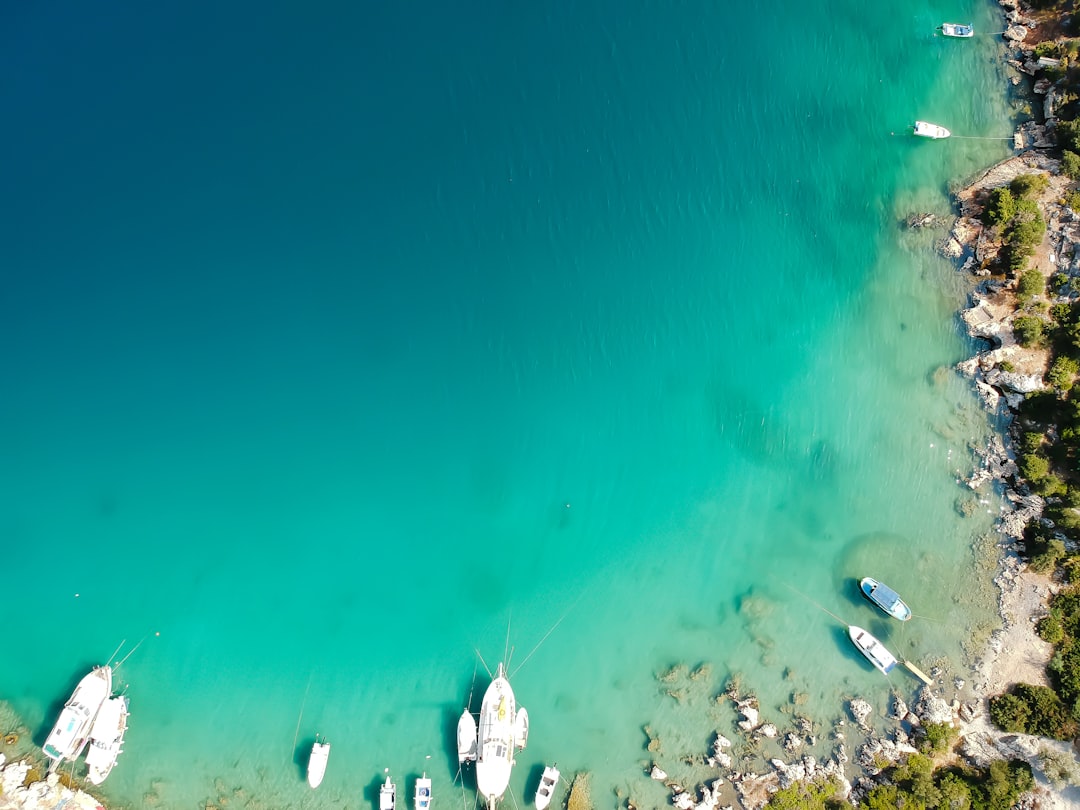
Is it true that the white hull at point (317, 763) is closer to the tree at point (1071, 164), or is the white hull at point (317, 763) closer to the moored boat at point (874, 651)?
the moored boat at point (874, 651)

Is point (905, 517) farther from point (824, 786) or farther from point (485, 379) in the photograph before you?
point (485, 379)

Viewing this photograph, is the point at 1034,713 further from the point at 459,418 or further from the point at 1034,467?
the point at 459,418

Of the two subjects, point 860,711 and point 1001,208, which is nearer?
point 860,711

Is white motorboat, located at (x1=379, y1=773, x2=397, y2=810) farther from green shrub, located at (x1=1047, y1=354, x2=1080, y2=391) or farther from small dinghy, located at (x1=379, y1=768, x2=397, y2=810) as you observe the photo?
green shrub, located at (x1=1047, y1=354, x2=1080, y2=391)

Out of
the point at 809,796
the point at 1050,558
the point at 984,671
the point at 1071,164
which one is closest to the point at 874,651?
the point at 984,671

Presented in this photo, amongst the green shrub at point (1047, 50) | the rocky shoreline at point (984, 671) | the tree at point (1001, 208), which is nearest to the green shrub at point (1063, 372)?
the rocky shoreline at point (984, 671)

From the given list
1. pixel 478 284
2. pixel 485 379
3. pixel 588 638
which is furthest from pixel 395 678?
pixel 478 284

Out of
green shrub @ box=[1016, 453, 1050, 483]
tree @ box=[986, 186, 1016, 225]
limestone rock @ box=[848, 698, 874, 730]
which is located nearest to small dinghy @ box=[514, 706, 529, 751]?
limestone rock @ box=[848, 698, 874, 730]
